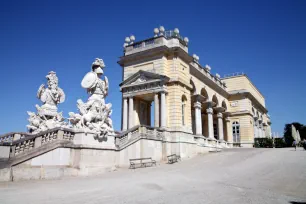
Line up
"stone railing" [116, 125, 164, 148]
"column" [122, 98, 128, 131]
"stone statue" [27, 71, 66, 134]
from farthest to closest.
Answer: "column" [122, 98, 128, 131]
"stone railing" [116, 125, 164, 148]
"stone statue" [27, 71, 66, 134]

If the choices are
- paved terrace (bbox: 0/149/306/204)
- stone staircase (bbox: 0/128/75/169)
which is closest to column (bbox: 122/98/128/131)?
stone staircase (bbox: 0/128/75/169)

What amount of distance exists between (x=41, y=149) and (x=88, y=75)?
4263 millimetres

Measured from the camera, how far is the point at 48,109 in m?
14.4

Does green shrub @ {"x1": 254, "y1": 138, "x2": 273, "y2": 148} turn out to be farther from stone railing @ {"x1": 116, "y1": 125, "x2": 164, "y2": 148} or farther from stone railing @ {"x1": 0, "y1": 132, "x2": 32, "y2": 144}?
stone railing @ {"x1": 0, "y1": 132, "x2": 32, "y2": 144}

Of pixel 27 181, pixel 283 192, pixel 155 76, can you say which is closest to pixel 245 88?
pixel 155 76

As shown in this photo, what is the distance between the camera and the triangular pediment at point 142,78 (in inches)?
912

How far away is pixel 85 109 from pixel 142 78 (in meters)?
12.1

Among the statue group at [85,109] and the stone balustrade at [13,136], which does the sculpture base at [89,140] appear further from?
the stone balustrade at [13,136]

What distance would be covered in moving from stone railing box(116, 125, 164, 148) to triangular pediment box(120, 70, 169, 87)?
4.68m

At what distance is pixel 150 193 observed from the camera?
25.2 ft

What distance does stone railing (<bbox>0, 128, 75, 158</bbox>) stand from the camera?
35.8 ft

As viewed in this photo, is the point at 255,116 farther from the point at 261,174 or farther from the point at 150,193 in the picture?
the point at 150,193

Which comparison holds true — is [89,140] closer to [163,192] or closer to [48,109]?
[48,109]

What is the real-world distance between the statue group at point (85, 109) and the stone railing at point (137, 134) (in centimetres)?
275
